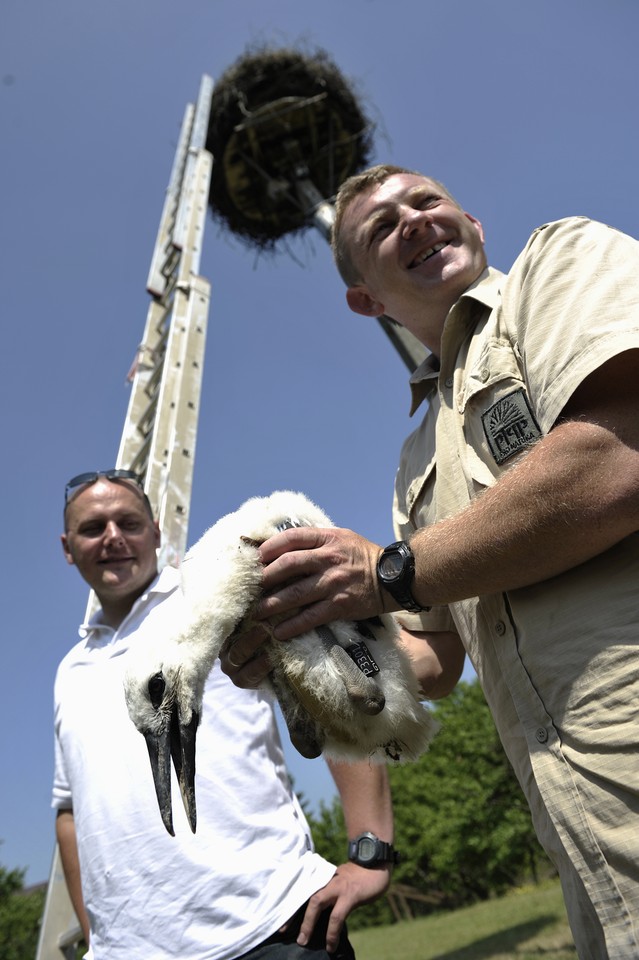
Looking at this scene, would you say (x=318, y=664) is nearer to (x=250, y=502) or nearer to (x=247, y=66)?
(x=250, y=502)

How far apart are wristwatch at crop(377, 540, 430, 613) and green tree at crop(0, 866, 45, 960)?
103 feet

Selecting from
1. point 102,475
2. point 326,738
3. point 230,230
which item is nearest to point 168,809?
point 326,738

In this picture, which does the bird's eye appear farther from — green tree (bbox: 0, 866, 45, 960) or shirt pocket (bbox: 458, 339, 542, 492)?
green tree (bbox: 0, 866, 45, 960)

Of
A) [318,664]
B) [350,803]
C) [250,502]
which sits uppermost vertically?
[250,502]

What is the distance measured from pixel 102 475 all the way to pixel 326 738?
6.66 ft

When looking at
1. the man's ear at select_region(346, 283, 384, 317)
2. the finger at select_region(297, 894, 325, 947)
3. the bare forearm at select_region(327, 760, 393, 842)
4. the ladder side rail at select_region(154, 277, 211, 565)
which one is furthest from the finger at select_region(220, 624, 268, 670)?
the ladder side rail at select_region(154, 277, 211, 565)

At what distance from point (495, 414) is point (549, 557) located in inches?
15.3

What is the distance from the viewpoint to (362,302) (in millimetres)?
2578

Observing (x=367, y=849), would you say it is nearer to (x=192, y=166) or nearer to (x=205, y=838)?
(x=205, y=838)

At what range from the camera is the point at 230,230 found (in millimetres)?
10383

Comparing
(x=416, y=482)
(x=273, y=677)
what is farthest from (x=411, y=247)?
(x=273, y=677)

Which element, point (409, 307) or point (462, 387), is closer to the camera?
point (462, 387)

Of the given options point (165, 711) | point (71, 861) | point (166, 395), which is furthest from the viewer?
point (166, 395)

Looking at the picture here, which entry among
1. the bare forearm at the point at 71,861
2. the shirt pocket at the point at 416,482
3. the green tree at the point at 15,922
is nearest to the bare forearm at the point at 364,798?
the shirt pocket at the point at 416,482
